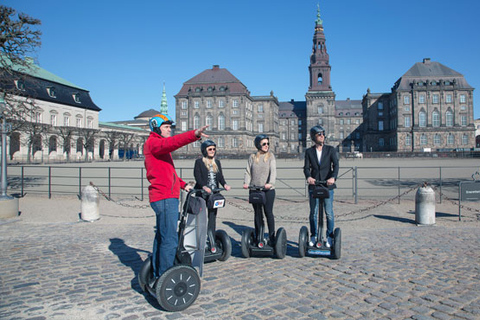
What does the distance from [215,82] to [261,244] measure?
3254 inches

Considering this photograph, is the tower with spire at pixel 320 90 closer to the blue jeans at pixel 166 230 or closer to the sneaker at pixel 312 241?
the sneaker at pixel 312 241

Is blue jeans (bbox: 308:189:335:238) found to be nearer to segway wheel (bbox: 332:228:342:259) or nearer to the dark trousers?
segway wheel (bbox: 332:228:342:259)

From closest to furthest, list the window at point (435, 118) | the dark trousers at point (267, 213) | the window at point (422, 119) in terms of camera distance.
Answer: the dark trousers at point (267, 213)
the window at point (435, 118)
the window at point (422, 119)

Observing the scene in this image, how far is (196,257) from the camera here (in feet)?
13.2

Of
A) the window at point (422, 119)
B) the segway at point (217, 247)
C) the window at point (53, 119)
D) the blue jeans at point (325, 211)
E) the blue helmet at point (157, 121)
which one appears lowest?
the segway at point (217, 247)

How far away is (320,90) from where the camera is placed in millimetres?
96750

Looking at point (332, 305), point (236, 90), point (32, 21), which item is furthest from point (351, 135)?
point (332, 305)

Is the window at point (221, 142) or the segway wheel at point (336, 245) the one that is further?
the window at point (221, 142)

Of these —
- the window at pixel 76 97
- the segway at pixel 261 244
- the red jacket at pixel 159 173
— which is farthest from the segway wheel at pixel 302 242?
the window at pixel 76 97

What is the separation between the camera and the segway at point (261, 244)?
532 cm

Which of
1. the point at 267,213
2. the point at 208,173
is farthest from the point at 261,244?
the point at 208,173

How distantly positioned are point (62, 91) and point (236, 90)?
126ft

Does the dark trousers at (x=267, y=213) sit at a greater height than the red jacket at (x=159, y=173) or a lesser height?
lesser

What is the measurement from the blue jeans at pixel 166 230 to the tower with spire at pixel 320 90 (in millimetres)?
95178
